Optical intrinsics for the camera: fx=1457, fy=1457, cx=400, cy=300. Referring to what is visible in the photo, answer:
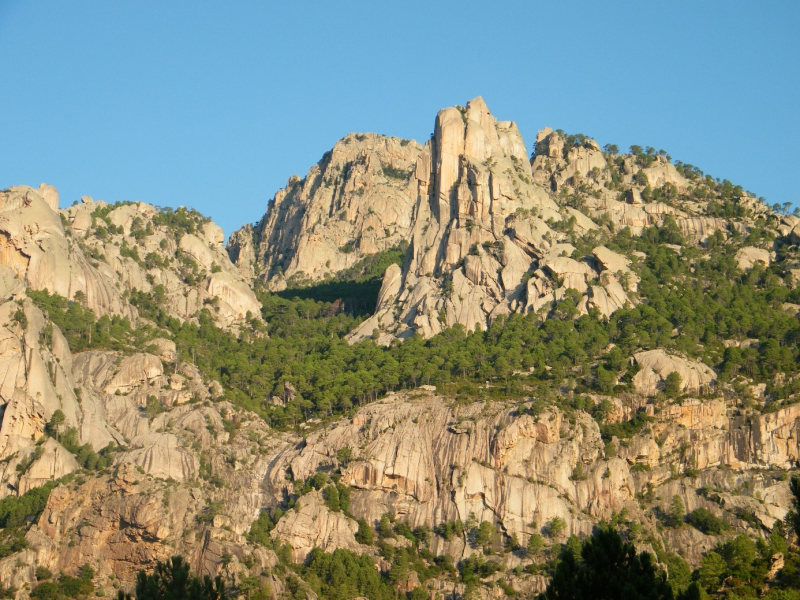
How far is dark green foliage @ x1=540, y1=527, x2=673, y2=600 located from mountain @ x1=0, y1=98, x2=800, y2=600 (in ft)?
82.4

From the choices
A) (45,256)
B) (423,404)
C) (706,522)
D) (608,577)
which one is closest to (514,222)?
(423,404)

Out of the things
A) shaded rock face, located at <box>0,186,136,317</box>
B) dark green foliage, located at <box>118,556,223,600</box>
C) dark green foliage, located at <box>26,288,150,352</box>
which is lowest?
dark green foliage, located at <box>118,556,223,600</box>

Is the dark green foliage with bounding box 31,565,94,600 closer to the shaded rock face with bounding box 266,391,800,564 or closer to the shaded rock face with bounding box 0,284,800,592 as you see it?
the shaded rock face with bounding box 0,284,800,592

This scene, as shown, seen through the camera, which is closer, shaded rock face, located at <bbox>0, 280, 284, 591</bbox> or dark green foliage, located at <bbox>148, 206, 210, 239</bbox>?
shaded rock face, located at <bbox>0, 280, 284, 591</bbox>

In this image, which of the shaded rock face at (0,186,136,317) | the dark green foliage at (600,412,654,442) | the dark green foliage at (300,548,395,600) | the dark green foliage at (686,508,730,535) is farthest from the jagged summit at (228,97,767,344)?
the dark green foliage at (300,548,395,600)

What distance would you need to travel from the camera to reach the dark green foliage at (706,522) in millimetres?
120750

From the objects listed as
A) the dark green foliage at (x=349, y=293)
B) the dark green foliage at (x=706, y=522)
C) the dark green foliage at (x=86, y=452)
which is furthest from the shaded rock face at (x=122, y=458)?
the dark green foliage at (x=349, y=293)

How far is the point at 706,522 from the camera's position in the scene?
4779 inches

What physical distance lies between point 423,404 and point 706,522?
27.6 metres

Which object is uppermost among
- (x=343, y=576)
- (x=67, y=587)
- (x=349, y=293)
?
(x=349, y=293)

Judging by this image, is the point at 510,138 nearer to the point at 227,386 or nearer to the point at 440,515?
the point at 227,386

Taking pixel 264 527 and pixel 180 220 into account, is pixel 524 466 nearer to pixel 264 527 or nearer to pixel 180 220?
pixel 264 527

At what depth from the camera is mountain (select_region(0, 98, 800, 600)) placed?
116 meters

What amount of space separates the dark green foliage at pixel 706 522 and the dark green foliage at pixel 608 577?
46.3 metres
